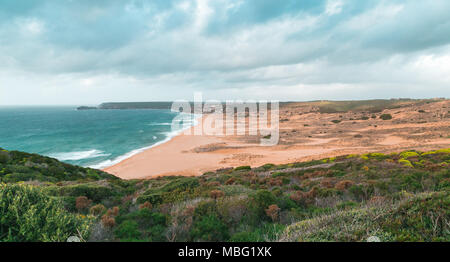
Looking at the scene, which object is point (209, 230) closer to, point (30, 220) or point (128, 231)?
point (128, 231)

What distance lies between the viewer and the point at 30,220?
3877 millimetres

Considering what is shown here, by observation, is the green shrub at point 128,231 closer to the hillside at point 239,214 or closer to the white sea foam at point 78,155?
the hillside at point 239,214

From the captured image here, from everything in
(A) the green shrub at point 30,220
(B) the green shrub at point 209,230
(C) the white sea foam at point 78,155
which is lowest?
(C) the white sea foam at point 78,155

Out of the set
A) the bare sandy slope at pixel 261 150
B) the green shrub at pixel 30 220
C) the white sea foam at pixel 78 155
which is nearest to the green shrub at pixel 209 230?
the green shrub at pixel 30 220

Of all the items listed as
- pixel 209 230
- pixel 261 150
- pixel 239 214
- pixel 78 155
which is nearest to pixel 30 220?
pixel 209 230

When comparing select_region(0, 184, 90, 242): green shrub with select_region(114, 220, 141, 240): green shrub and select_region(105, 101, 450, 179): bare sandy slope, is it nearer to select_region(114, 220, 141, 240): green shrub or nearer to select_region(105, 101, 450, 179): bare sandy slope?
select_region(114, 220, 141, 240): green shrub

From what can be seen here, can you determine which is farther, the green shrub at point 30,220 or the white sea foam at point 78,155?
the white sea foam at point 78,155

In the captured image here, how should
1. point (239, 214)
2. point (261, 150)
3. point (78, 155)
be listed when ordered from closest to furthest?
point (239, 214) < point (261, 150) < point (78, 155)

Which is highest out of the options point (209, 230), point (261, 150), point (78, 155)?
point (209, 230)

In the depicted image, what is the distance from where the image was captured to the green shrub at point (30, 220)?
12.5 feet

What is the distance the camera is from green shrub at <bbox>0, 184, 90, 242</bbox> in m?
3.81
